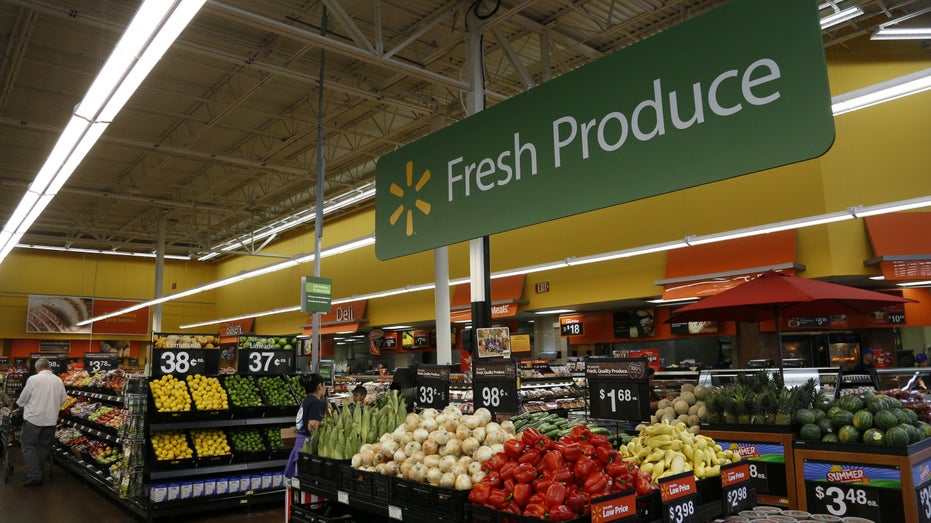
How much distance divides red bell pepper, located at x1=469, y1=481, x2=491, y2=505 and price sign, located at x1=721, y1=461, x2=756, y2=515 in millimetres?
1259

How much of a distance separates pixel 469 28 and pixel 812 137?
803cm

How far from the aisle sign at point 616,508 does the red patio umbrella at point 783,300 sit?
354 centimetres

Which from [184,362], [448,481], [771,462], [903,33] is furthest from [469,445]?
[903,33]

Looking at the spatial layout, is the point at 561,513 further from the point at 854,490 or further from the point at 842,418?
the point at 842,418

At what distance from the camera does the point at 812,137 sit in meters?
1.46

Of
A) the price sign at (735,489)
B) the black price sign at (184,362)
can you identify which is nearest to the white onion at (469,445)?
the price sign at (735,489)

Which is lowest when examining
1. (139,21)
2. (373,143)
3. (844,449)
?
(844,449)

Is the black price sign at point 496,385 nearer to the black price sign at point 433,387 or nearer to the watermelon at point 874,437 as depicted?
the black price sign at point 433,387

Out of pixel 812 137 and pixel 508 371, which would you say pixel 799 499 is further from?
pixel 812 137

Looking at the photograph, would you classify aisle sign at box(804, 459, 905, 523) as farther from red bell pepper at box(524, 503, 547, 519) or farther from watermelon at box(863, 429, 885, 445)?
red bell pepper at box(524, 503, 547, 519)

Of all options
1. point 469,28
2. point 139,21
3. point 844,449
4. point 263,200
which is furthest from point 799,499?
point 263,200

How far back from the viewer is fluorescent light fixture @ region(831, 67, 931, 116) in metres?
5.36

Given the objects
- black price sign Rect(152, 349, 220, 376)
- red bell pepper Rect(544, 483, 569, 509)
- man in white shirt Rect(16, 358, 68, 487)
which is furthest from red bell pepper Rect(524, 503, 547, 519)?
man in white shirt Rect(16, 358, 68, 487)

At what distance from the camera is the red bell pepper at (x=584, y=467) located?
2779 mm
